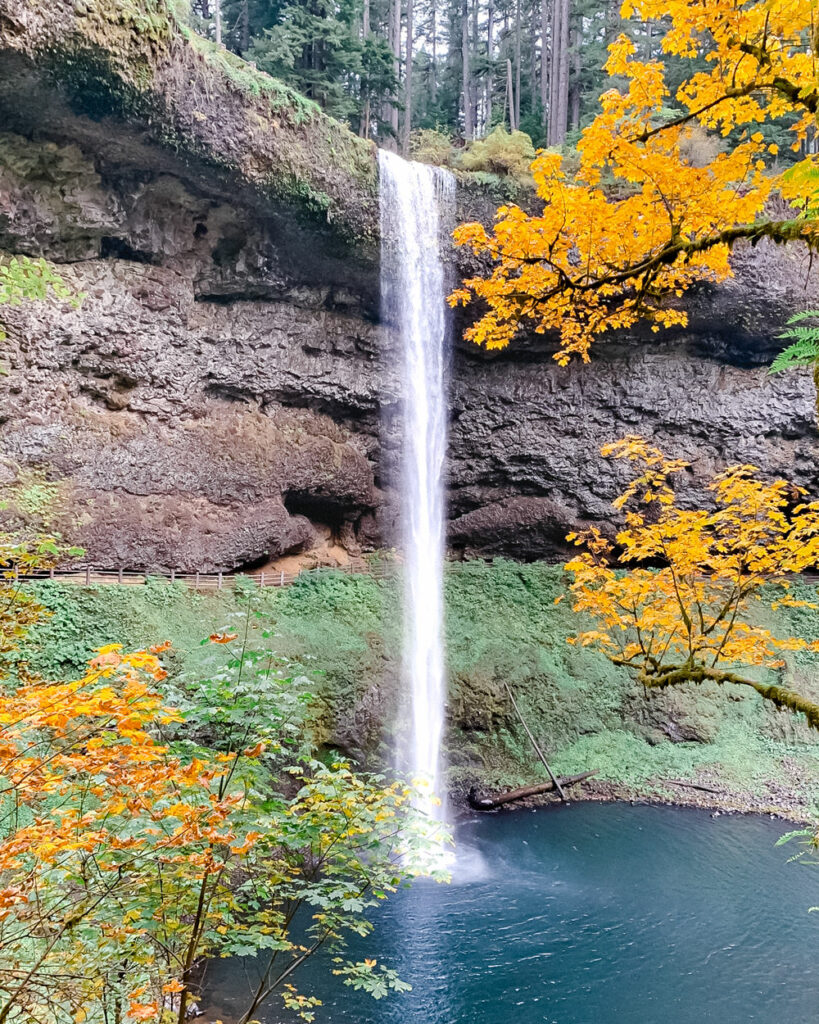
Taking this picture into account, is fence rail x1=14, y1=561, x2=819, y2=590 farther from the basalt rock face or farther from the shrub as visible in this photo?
the shrub

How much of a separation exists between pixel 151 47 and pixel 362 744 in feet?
47.6

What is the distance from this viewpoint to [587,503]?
67.6 ft

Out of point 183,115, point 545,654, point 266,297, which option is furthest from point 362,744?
point 183,115

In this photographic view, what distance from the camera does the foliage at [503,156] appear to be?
58.3ft

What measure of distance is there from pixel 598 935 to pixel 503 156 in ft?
59.4

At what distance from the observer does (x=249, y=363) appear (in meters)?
17.8

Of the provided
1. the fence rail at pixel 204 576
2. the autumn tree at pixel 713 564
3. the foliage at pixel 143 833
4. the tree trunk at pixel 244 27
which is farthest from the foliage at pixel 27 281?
the tree trunk at pixel 244 27

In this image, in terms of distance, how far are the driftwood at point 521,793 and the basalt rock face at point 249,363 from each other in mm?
8292

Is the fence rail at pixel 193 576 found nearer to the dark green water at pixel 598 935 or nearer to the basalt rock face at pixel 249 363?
the basalt rock face at pixel 249 363

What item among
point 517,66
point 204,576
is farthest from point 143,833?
point 517,66

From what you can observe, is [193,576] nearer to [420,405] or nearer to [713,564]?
[420,405]

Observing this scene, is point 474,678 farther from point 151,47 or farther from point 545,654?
point 151,47

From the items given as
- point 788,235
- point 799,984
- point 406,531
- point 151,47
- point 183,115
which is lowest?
point 799,984

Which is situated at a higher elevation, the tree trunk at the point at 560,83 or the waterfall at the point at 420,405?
the tree trunk at the point at 560,83
